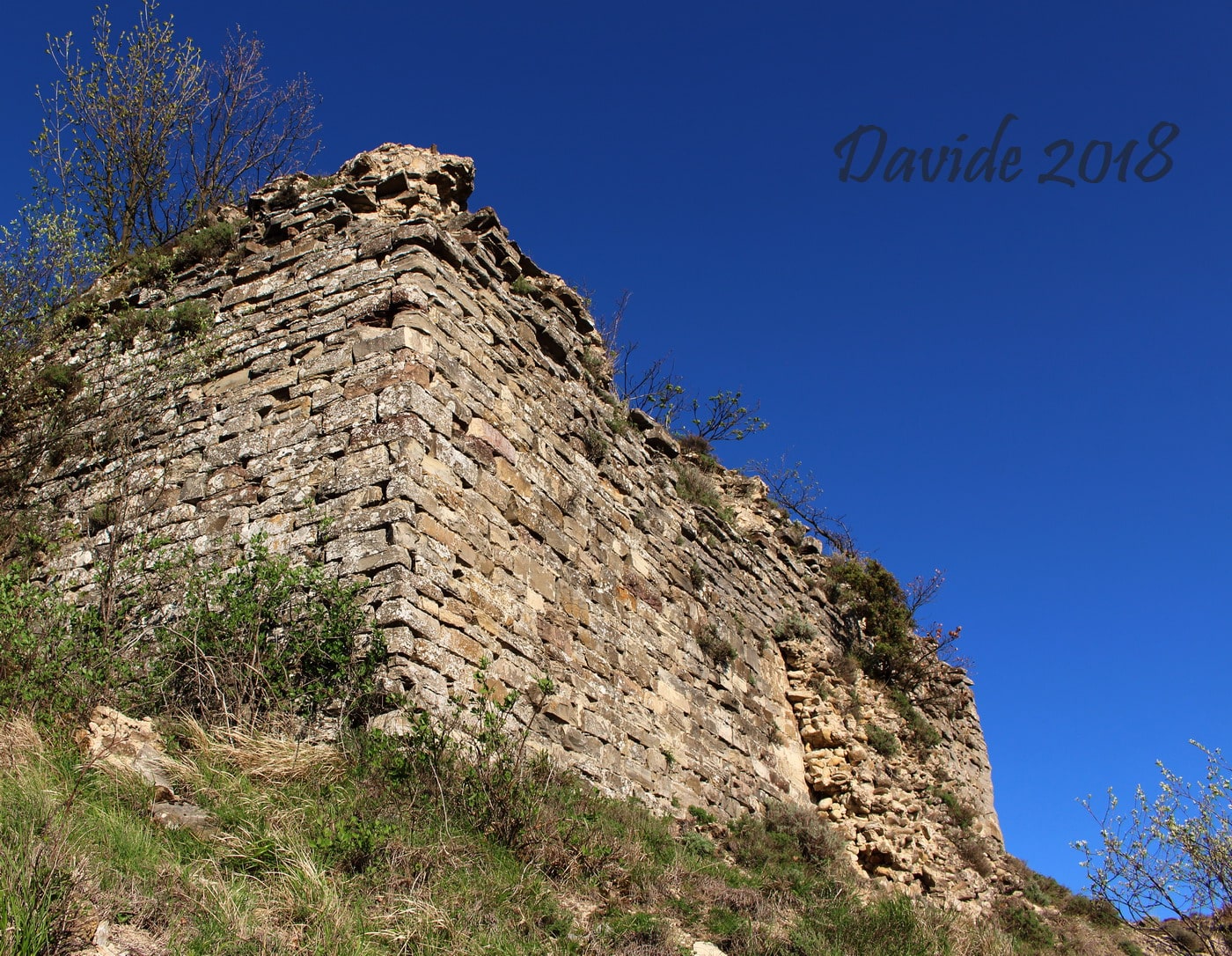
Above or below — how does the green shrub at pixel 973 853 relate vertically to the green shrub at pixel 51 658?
above

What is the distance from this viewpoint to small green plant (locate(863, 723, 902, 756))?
1140 centimetres

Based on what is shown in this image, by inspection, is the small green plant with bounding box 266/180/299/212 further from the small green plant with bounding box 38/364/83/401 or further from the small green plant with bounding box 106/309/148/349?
the small green plant with bounding box 38/364/83/401

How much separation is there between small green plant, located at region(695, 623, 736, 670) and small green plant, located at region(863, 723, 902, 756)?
2423mm

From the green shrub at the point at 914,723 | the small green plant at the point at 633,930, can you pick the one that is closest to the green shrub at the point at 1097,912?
the green shrub at the point at 914,723

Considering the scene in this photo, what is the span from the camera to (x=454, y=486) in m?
6.80

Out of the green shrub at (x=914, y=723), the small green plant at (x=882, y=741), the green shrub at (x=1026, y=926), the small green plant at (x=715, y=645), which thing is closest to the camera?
the green shrub at (x=1026, y=926)

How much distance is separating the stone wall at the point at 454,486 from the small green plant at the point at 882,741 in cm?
26

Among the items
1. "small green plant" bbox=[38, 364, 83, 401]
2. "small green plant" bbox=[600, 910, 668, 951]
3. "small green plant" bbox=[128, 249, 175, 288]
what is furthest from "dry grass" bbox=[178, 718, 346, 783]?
"small green plant" bbox=[128, 249, 175, 288]

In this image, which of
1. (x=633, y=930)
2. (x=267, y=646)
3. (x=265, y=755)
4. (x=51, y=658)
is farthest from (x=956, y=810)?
(x=51, y=658)

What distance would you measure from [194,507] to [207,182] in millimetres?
10021

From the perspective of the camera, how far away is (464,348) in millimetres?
7684

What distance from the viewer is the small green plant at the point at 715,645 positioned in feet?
33.0

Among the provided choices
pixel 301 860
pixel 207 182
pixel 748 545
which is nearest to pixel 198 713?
pixel 301 860

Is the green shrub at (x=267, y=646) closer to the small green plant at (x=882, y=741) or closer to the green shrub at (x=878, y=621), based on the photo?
the small green plant at (x=882, y=741)
